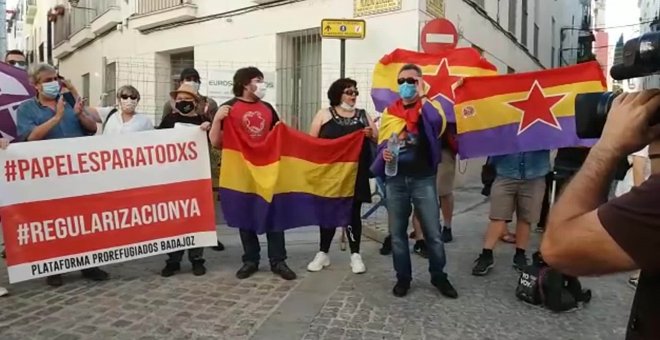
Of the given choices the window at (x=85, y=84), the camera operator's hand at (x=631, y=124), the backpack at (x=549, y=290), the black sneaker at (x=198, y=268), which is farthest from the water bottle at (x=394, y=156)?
the window at (x=85, y=84)

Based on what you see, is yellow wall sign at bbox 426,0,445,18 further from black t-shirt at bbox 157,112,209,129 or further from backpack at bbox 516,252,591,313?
backpack at bbox 516,252,591,313

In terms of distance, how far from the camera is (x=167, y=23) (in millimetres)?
14156

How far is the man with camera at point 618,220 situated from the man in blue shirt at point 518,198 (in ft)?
13.3

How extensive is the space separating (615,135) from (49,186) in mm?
4561

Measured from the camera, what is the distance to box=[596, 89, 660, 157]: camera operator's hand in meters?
1.36

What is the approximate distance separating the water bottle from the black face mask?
193 cm

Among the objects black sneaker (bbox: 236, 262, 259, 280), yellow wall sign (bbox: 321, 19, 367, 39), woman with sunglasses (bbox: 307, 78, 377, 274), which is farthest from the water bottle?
yellow wall sign (bbox: 321, 19, 367, 39)

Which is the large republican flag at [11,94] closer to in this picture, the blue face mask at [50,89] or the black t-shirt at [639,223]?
the blue face mask at [50,89]

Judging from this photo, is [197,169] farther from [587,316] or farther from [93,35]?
[93,35]

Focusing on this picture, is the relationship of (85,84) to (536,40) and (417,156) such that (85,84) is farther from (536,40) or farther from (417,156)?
(417,156)

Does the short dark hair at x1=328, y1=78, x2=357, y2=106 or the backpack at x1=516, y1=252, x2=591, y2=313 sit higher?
the short dark hair at x1=328, y1=78, x2=357, y2=106

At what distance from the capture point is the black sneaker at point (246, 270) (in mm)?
5266

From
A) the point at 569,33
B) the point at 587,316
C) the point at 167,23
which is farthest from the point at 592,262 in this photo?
the point at 569,33

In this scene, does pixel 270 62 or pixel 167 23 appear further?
pixel 167 23
